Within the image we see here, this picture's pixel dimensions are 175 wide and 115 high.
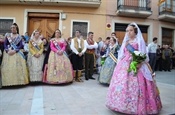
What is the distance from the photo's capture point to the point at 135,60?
12.4 feet

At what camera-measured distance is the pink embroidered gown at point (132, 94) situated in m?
3.55

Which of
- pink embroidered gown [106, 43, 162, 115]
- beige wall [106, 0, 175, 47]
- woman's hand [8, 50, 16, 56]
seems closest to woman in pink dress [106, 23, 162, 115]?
pink embroidered gown [106, 43, 162, 115]

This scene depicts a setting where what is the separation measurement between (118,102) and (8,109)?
200 cm

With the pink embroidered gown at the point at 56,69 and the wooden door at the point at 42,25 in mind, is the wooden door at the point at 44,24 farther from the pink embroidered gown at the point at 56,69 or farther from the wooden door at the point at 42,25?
the pink embroidered gown at the point at 56,69

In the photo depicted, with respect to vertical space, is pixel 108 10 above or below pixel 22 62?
above

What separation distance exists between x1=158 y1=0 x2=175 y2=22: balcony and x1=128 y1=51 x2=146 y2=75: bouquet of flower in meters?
11.3

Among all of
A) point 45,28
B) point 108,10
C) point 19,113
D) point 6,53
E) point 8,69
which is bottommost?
point 19,113

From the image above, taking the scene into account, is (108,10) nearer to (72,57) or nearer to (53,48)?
(72,57)

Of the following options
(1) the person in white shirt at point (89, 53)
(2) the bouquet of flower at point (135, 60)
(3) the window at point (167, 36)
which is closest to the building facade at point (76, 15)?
(3) the window at point (167, 36)

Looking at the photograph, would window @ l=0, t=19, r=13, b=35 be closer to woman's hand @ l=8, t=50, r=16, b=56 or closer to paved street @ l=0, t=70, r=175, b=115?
woman's hand @ l=8, t=50, r=16, b=56

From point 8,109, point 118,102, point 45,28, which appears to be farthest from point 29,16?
point 118,102

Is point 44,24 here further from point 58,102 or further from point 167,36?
point 58,102

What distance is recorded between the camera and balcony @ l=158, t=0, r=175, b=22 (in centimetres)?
1412

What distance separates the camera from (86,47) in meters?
7.81
